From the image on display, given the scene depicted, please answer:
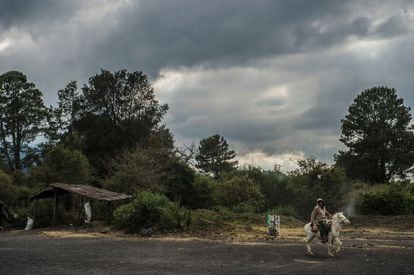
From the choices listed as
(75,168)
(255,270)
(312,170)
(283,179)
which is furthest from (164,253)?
(283,179)

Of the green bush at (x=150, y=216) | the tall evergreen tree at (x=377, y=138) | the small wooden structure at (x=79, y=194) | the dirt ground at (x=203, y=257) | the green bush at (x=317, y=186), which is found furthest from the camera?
the tall evergreen tree at (x=377, y=138)

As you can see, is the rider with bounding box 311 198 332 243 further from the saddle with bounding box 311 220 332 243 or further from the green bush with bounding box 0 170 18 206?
the green bush with bounding box 0 170 18 206

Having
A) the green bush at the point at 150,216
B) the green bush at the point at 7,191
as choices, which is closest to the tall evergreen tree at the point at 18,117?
the green bush at the point at 7,191

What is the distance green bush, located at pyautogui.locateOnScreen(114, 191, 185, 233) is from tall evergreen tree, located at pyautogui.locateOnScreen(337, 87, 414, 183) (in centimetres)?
4008

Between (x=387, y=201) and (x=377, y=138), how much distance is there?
24.6 metres

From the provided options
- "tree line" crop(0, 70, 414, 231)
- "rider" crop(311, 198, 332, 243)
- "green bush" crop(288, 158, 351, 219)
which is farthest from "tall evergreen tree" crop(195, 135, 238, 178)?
"rider" crop(311, 198, 332, 243)

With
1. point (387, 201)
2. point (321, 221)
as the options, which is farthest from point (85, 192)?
point (387, 201)

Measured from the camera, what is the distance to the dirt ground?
13555 millimetres

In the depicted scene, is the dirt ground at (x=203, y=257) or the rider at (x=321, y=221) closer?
the dirt ground at (x=203, y=257)

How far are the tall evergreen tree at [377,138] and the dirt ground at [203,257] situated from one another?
3938 cm

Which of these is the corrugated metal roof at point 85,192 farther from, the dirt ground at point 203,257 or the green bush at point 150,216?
the dirt ground at point 203,257

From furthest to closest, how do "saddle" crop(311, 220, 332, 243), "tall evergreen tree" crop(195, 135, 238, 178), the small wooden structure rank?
"tall evergreen tree" crop(195, 135, 238, 178), the small wooden structure, "saddle" crop(311, 220, 332, 243)

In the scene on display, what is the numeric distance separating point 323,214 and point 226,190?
26930 millimetres

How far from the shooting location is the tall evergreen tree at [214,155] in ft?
281
